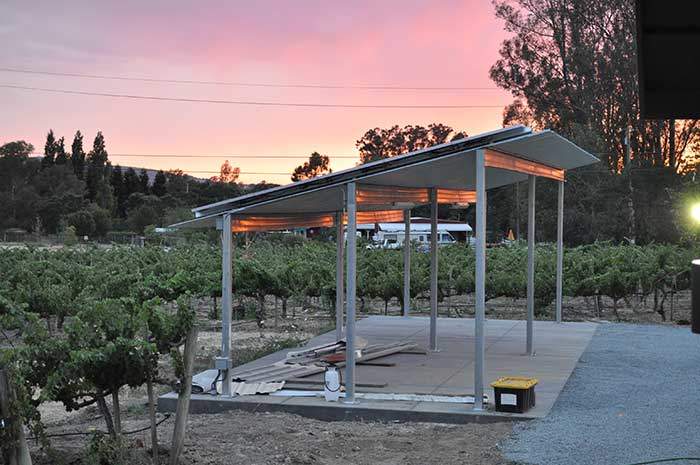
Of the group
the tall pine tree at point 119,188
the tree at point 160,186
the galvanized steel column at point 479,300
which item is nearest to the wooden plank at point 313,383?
the galvanized steel column at point 479,300

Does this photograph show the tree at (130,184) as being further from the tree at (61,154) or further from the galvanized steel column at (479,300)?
the galvanized steel column at (479,300)

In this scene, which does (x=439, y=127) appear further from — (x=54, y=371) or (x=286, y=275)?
(x=54, y=371)

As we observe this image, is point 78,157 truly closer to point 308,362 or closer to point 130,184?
point 130,184

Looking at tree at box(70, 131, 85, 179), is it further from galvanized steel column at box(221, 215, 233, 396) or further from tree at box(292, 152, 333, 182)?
galvanized steel column at box(221, 215, 233, 396)

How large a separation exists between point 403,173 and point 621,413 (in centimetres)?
290

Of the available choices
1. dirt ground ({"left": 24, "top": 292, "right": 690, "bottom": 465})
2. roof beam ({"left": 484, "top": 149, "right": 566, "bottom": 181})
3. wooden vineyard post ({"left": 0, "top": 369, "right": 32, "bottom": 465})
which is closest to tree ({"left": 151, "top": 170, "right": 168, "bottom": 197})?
roof beam ({"left": 484, "top": 149, "right": 566, "bottom": 181})

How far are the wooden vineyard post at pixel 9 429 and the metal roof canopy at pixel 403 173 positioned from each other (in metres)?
4.00

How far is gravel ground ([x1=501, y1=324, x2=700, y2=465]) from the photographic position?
6.43 meters

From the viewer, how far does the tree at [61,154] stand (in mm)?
83375

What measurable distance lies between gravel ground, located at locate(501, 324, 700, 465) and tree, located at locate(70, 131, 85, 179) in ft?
249

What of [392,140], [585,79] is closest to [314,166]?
[392,140]

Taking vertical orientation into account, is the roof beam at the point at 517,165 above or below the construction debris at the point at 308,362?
above

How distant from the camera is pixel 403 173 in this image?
860 cm

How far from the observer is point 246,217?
30.0 ft
